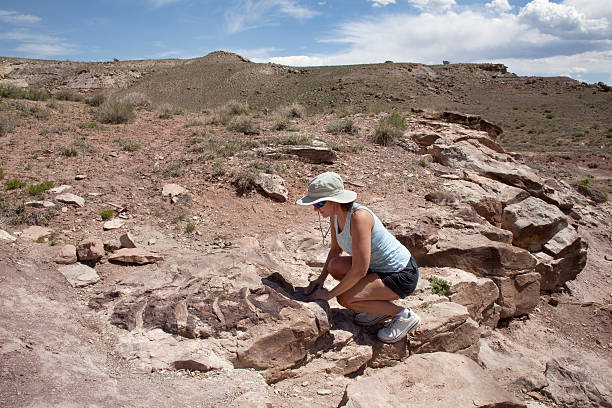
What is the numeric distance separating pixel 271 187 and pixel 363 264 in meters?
3.79

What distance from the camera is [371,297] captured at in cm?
343

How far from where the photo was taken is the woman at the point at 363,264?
3123mm

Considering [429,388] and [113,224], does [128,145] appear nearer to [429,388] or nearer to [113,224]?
[113,224]

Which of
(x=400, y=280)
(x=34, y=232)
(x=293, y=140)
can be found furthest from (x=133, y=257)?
(x=293, y=140)

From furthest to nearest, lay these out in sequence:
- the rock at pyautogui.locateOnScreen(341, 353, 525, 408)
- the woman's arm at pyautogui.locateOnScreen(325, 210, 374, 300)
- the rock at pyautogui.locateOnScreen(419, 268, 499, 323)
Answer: the rock at pyautogui.locateOnScreen(419, 268, 499, 323) → the woman's arm at pyautogui.locateOnScreen(325, 210, 374, 300) → the rock at pyautogui.locateOnScreen(341, 353, 525, 408)

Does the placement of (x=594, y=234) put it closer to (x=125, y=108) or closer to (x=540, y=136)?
(x=125, y=108)

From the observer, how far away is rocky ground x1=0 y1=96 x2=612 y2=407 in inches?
116

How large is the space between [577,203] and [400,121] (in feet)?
18.7

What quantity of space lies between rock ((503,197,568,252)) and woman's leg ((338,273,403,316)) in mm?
5349

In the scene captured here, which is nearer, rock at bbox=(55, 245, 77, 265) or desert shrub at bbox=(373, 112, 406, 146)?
rock at bbox=(55, 245, 77, 265)

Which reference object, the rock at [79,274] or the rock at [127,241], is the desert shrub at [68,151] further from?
the rock at [79,274]

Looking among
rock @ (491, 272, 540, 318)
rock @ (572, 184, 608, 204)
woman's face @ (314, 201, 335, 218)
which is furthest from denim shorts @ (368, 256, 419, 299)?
rock @ (572, 184, 608, 204)

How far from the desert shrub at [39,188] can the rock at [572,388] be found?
6.64 metres

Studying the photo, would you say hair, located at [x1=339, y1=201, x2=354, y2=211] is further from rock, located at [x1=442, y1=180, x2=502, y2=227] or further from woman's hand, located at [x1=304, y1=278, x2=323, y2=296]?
rock, located at [x1=442, y1=180, x2=502, y2=227]
